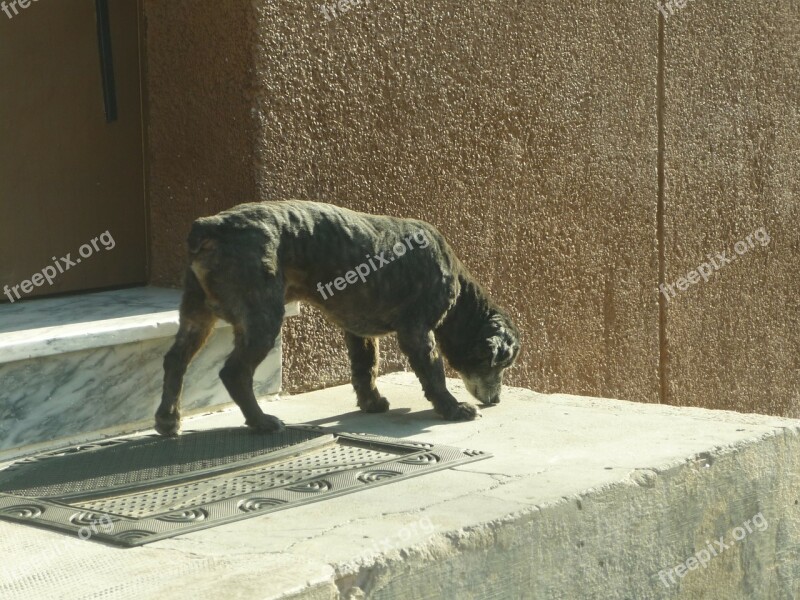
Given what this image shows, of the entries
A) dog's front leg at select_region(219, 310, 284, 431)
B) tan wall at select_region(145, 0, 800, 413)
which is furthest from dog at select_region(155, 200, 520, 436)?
tan wall at select_region(145, 0, 800, 413)

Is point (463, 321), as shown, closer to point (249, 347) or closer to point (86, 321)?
point (249, 347)

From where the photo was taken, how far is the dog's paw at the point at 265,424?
436cm

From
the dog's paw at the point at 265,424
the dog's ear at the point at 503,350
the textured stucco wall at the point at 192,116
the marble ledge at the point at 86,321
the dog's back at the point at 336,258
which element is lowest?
the dog's paw at the point at 265,424

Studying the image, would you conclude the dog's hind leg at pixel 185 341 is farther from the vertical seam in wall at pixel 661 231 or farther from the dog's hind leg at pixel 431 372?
the vertical seam in wall at pixel 661 231

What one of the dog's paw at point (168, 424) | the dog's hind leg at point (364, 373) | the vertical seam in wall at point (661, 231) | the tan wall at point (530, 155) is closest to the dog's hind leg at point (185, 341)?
the dog's paw at point (168, 424)

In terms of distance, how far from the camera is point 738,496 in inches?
173

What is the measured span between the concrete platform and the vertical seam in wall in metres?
2.37

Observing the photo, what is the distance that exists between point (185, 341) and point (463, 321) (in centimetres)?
129

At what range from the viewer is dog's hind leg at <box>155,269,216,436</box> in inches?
167

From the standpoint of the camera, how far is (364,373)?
16.2 feet

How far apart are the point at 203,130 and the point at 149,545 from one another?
262cm

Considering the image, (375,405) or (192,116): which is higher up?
(192,116)

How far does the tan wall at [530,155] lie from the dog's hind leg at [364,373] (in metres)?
0.42

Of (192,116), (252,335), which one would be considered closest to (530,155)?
(192,116)
